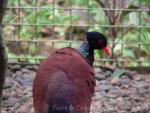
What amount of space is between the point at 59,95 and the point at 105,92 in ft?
4.79

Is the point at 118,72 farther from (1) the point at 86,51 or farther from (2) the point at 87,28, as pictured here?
(1) the point at 86,51

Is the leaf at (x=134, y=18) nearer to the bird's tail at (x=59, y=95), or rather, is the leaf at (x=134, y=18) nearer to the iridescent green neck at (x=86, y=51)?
the iridescent green neck at (x=86, y=51)

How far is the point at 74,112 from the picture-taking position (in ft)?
10.4

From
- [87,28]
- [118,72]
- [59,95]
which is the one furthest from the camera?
[87,28]

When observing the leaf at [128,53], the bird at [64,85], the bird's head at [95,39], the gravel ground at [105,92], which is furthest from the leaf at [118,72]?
the bird at [64,85]

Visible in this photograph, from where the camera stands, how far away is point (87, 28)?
5480 mm

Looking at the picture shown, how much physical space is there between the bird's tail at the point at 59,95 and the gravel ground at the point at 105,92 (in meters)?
0.95

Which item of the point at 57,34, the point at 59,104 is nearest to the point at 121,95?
the point at 59,104

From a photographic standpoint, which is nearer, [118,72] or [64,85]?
[64,85]

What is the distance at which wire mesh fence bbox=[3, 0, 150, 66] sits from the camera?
4988 mm

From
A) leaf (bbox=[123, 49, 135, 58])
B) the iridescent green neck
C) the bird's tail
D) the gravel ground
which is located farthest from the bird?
leaf (bbox=[123, 49, 135, 58])

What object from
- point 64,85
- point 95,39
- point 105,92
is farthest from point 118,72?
point 64,85

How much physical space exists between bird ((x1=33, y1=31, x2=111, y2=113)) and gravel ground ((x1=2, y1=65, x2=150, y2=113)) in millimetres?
798

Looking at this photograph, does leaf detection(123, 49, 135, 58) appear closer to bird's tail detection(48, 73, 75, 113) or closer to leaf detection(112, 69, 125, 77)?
leaf detection(112, 69, 125, 77)
